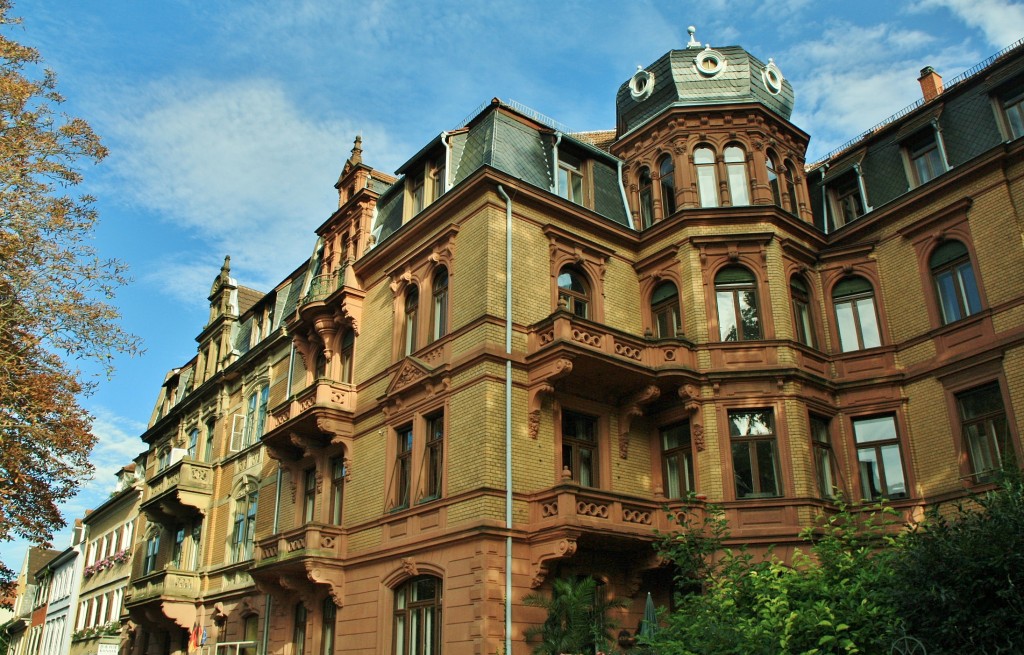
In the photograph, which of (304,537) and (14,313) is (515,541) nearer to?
(304,537)

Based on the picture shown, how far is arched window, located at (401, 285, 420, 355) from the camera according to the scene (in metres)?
23.5

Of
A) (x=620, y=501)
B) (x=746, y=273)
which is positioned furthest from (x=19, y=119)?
(x=746, y=273)

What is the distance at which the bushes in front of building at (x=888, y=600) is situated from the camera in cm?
942

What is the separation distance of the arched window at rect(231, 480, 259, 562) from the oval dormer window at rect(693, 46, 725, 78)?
1985 centimetres

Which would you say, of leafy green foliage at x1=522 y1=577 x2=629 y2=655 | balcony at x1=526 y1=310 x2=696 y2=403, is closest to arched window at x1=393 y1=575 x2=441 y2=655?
leafy green foliage at x1=522 y1=577 x2=629 y2=655

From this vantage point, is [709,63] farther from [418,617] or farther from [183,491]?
[183,491]

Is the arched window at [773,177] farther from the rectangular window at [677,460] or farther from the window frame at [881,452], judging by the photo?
the rectangular window at [677,460]

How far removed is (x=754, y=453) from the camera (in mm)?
20891

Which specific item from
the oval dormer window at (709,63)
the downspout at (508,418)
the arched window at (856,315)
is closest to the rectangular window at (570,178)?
the downspout at (508,418)

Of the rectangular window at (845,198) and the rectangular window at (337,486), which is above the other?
the rectangular window at (845,198)

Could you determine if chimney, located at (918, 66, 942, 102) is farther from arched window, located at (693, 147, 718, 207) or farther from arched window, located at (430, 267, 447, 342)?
arched window, located at (430, 267, 447, 342)

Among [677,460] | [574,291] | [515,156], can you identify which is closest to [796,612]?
[677,460]

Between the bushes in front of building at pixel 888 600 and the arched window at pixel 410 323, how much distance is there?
11.9m

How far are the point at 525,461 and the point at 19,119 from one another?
1453 cm
